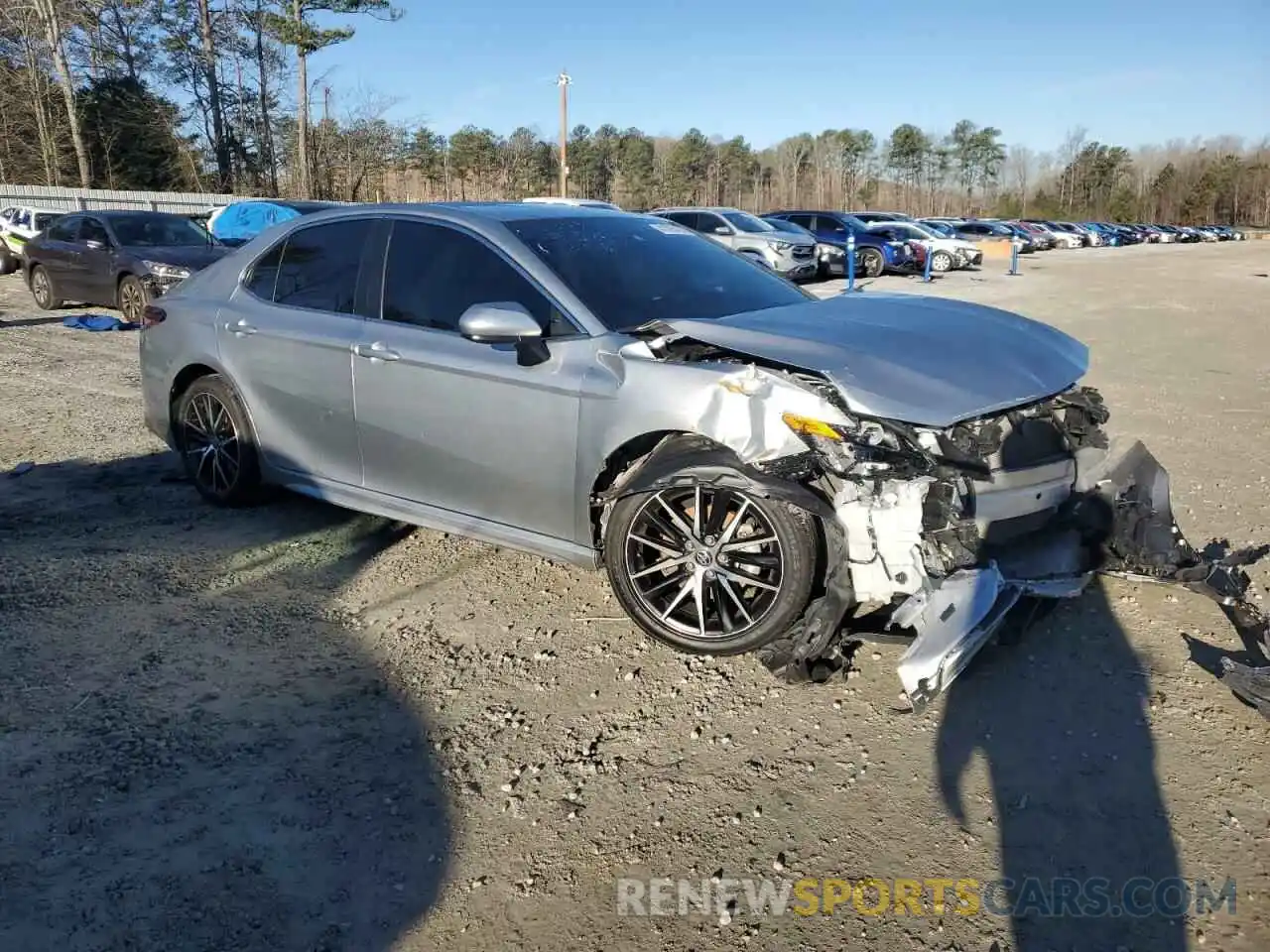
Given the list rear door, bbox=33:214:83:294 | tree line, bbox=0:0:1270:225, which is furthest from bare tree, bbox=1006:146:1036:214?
rear door, bbox=33:214:83:294

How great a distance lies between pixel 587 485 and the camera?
Answer: 3.62 metres

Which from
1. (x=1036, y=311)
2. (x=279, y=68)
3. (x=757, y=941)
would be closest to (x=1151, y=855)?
(x=757, y=941)

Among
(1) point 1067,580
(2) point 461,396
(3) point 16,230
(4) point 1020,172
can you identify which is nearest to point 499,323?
(2) point 461,396

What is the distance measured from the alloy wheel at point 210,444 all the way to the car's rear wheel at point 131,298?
869 centimetres

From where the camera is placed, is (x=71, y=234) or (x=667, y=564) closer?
(x=667, y=564)

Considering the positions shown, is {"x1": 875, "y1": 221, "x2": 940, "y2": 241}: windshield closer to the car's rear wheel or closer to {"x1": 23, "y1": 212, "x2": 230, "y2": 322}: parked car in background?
{"x1": 23, "y1": 212, "x2": 230, "y2": 322}: parked car in background

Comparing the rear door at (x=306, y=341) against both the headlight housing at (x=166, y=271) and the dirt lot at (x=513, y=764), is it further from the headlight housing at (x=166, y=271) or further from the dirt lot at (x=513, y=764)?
the headlight housing at (x=166, y=271)

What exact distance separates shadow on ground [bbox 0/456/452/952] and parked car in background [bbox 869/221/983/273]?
24917 mm

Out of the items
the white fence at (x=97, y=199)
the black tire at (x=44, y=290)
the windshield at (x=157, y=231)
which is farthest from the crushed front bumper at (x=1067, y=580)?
the white fence at (x=97, y=199)

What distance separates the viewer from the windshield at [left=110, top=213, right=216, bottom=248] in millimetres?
13289

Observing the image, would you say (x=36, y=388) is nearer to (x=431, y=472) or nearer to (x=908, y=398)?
(x=431, y=472)

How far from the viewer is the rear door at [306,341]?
437 centimetres

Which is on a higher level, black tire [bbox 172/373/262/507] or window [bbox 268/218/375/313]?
window [bbox 268/218/375/313]

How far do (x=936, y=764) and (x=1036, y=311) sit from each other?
1503 centimetres
